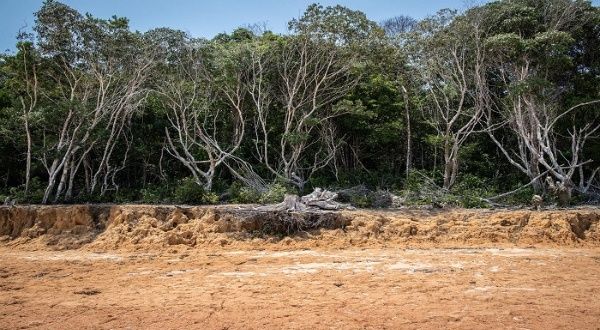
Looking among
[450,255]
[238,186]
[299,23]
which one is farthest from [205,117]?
[450,255]

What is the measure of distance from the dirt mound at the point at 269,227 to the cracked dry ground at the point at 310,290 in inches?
46.0

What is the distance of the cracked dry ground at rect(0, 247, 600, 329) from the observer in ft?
19.6

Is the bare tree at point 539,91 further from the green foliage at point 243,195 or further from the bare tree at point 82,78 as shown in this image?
the bare tree at point 82,78

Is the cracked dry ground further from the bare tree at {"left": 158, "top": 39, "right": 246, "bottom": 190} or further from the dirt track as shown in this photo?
the bare tree at {"left": 158, "top": 39, "right": 246, "bottom": 190}

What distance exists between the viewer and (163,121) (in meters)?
21.9

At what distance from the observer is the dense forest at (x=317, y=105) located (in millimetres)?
17234

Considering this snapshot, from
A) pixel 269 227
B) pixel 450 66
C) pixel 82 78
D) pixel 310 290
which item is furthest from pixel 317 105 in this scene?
pixel 310 290

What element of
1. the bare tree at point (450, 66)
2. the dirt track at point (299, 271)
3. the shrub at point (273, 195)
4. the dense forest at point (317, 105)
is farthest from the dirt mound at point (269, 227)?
the bare tree at point (450, 66)

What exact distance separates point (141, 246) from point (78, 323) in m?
6.70

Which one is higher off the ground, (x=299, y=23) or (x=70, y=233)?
(x=299, y=23)

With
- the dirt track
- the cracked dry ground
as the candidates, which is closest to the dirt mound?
the dirt track

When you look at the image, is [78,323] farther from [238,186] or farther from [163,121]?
[163,121]

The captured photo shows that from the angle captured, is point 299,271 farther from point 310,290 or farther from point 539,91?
point 539,91

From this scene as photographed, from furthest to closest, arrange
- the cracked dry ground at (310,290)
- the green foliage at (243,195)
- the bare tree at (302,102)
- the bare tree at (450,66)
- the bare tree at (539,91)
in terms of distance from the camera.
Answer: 1. the bare tree at (302,102)
2. the bare tree at (450,66)
3. the green foliage at (243,195)
4. the bare tree at (539,91)
5. the cracked dry ground at (310,290)
